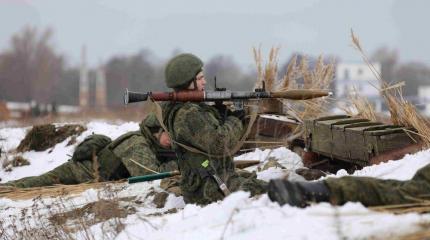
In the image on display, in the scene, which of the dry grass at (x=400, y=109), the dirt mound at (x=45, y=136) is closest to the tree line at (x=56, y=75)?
the dirt mound at (x=45, y=136)

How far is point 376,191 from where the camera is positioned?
12.6 ft

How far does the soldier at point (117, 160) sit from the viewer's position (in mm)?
7961

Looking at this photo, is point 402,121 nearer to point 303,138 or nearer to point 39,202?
point 303,138

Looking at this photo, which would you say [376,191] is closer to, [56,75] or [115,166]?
[115,166]

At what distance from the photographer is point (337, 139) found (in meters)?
6.53

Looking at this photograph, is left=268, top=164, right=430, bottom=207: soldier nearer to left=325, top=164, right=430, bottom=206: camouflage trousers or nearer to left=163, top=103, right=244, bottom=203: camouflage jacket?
left=325, top=164, right=430, bottom=206: camouflage trousers

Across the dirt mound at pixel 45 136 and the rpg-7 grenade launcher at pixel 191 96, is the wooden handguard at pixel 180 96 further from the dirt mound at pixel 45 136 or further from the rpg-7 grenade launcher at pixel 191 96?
the dirt mound at pixel 45 136

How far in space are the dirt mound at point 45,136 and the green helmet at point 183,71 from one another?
5675mm

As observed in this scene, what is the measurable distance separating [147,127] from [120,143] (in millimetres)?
344

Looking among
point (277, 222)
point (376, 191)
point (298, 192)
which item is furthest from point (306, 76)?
point (277, 222)

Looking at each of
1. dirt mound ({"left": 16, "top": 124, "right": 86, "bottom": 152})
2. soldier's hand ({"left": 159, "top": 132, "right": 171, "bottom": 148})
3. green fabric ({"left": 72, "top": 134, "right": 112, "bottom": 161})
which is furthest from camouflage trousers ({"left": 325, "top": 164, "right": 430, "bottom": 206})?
dirt mound ({"left": 16, "top": 124, "right": 86, "bottom": 152})

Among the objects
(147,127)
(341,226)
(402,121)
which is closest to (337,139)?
(402,121)

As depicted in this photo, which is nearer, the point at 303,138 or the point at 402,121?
the point at 402,121

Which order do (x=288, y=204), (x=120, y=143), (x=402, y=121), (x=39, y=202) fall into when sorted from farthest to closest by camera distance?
(x=120, y=143)
(x=39, y=202)
(x=402, y=121)
(x=288, y=204)
